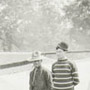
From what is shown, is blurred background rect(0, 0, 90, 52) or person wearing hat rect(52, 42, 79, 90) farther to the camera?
blurred background rect(0, 0, 90, 52)

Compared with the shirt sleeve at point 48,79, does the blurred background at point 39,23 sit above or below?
above

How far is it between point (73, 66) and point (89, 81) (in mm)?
5113

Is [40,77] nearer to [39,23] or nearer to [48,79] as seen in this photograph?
[48,79]

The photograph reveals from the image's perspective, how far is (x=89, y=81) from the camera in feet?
30.9

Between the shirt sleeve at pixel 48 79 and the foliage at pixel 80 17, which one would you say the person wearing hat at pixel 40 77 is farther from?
the foliage at pixel 80 17

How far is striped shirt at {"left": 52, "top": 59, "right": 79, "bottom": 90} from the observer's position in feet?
14.7

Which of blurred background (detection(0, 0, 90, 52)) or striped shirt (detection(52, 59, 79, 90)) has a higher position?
→ blurred background (detection(0, 0, 90, 52))

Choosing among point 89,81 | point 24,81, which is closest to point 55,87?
point 89,81

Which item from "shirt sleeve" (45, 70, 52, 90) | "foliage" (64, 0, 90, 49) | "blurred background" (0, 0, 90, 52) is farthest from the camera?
"blurred background" (0, 0, 90, 52)

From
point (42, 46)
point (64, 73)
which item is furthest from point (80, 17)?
point (64, 73)

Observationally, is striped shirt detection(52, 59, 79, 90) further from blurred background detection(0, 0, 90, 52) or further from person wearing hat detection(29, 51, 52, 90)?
blurred background detection(0, 0, 90, 52)

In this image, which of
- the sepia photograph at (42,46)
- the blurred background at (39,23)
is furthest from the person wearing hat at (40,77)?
the blurred background at (39,23)

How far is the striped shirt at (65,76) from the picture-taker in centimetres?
449

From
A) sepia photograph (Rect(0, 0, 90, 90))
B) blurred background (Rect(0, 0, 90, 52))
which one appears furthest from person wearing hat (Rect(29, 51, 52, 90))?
blurred background (Rect(0, 0, 90, 52))
